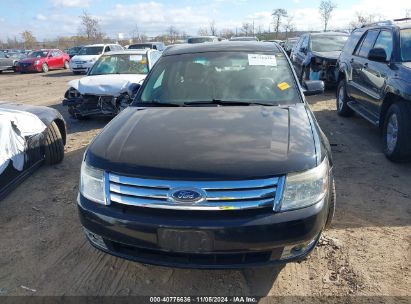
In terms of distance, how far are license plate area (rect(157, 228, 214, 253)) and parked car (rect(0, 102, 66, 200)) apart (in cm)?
242

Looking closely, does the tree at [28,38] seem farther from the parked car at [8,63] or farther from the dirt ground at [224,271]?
the dirt ground at [224,271]

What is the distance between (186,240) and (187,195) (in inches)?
11.0

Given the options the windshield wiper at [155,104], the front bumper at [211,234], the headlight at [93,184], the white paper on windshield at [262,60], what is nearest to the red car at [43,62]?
the windshield wiper at [155,104]

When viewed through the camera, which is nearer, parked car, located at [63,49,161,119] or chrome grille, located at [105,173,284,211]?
chrome grille, located at [105,173,284,211]

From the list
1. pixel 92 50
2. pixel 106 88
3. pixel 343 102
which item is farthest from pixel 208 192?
pixel 92 50

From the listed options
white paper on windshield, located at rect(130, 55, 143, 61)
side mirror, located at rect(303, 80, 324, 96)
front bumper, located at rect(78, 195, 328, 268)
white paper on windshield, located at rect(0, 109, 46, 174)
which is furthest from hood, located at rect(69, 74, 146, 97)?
front bumper, located at rect(78, 195, 328, 268)

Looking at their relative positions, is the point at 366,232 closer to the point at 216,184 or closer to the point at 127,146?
the point at 216,184

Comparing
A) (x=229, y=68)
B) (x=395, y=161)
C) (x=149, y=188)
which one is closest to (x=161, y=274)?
(x=149, y=188)

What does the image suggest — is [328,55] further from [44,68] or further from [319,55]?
[44,68]

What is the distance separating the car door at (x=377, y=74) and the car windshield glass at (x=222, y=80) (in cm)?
219

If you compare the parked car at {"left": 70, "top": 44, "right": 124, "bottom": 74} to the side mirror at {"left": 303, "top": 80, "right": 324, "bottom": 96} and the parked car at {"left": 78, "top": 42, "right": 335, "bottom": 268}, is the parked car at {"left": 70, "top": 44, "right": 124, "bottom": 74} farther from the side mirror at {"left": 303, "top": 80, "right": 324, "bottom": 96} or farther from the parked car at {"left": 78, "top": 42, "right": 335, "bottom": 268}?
the parked car at {"left": 78, "top": 42, "right": 335, "bottom": 268}

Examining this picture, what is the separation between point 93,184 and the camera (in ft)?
8.39

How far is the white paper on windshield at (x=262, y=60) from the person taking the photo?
3.94m

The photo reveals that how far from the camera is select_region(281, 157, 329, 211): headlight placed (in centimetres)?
235
